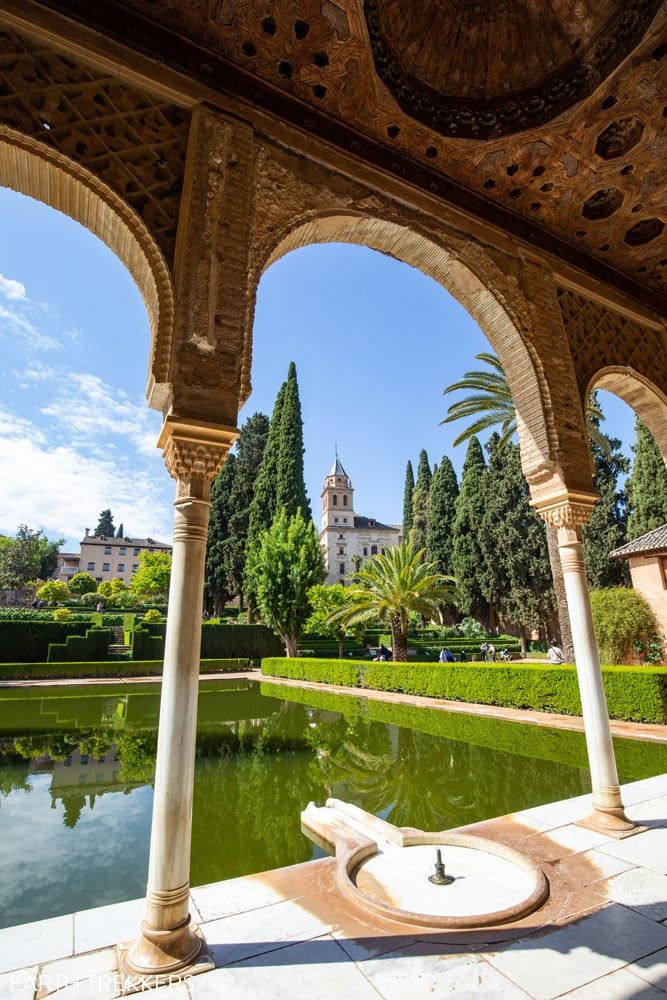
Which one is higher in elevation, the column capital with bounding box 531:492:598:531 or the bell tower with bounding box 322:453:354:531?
the bell tower with bounding box 322:453:354:531

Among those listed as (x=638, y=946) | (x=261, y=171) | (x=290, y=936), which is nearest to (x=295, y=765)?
(x=290, y=936)

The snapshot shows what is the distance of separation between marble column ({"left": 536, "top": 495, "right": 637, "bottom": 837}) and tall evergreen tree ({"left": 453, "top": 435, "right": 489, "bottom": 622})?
25.8 metres

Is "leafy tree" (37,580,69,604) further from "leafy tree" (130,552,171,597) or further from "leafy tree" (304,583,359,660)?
"leafy tree" (304,583,359,660)

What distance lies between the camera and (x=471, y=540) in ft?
101

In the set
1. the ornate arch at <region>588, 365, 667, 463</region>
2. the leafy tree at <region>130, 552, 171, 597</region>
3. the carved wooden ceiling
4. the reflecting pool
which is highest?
the leafy tree at <region>130, 552, 171, 597</region>

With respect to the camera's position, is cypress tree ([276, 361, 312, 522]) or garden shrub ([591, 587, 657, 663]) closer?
garden shrub ([591, 587, 657, 663])

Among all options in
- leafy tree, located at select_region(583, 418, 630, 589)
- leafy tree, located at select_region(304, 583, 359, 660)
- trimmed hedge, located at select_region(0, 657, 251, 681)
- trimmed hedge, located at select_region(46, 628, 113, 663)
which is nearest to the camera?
trimmed hedge, located at select_region(0, 657, 251, 681)

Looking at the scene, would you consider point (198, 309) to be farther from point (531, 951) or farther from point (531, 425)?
point (531, 951)

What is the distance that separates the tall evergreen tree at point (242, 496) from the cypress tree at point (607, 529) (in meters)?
18.6

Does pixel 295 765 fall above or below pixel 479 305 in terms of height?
below

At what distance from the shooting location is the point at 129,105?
3484 mm

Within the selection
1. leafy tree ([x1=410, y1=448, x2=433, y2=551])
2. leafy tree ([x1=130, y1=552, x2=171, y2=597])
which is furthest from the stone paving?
leafy tree ([x1=410, y1=448, x2=433, y2=551])

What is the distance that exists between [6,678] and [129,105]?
1892 cm

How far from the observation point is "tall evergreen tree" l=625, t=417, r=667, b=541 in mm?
21547
